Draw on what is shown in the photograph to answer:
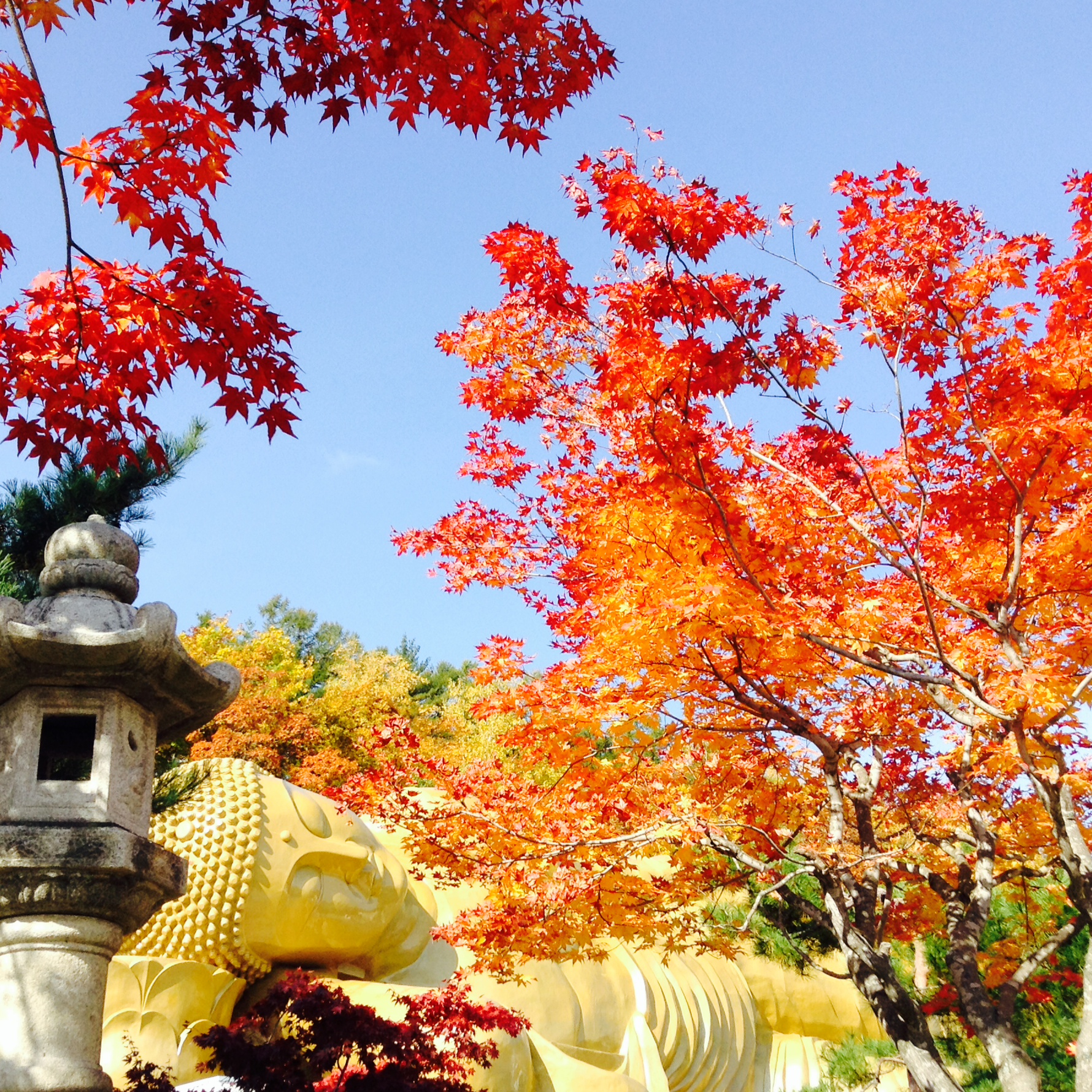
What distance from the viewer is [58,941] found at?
382 cm

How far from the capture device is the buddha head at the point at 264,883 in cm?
747

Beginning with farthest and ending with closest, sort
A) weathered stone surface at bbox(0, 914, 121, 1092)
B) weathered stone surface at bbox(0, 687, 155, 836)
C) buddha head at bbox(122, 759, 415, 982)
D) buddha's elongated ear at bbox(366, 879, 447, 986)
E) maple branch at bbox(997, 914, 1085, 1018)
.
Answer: buddha's elongated ear at bbox(366, 879, 447, 986) < buddha head at bbox(122, 759, 415, 982) < maple branch at bbox(997, 914, 1085, 1018) < weathered stone surface at bbox(0, 687, 155, 836) < weathered stone surface at bbox(0, 914, 121, 1092)

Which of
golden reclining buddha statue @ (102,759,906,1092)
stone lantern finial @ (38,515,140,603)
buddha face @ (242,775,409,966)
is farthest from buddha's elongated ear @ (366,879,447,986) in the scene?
stone lantern finial @ (38,515,140,603)

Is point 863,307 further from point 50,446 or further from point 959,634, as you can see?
point 50,446

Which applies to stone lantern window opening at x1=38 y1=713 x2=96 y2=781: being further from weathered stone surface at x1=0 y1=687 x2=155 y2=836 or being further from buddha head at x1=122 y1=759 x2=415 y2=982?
buddha head at x1=122 y1=759 x2=415 y2=982

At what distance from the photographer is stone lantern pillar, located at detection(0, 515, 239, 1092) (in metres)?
3.75

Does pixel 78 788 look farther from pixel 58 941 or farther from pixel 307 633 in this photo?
pixel 307 633

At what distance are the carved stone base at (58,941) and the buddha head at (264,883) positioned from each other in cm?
301

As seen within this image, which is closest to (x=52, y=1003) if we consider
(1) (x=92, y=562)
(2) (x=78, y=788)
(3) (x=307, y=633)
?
(2) (x=78, y=788)

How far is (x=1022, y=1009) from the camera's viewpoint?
1154cm

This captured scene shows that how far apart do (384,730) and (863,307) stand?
3728 mm

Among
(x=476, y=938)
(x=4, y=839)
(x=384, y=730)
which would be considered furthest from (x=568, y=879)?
(x=4, y=839)

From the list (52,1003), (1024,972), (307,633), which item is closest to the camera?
(52,1003)

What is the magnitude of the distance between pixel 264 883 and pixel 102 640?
419 centimetres
